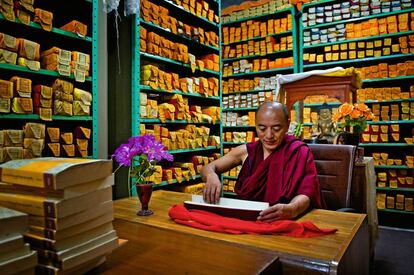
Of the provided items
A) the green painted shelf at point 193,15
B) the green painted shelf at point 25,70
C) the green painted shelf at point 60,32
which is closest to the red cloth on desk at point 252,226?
the green painted shelf at point 25,70

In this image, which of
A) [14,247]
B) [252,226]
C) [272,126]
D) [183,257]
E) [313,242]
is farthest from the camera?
[272,126]

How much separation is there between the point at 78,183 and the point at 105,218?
0.13 m

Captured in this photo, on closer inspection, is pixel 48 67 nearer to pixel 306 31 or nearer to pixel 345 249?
pixel 345 249

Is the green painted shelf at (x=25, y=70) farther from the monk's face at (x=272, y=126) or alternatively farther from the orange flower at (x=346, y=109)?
the orange flower at (x=346, y=109)

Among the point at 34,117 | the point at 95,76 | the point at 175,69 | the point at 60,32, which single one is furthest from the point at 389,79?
the point at 34,117

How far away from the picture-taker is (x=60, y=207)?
2.03 feet

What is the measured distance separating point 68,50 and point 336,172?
212 cm

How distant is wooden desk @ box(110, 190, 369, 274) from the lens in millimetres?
837

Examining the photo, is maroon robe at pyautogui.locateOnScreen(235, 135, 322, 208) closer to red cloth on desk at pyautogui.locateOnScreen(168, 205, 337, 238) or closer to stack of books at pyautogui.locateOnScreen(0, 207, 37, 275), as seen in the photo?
red cloth on desk at pyautogui.locateOnScreen(168, 205, 337, 238)

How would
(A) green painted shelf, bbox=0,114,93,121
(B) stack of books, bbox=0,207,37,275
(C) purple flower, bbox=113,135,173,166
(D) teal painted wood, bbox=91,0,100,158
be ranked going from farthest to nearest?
1. (D) teal painted wood, bbox=91,0,100,158
2. (A) green painted shelf, bbox=0,114,93,121
3. (C) purple flower, bbox=113,135,173,166
4. (B) stack of books, bbox=0,207,37,275

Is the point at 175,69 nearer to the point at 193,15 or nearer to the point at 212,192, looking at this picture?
the point at 193,15

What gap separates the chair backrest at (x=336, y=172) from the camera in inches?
76.8

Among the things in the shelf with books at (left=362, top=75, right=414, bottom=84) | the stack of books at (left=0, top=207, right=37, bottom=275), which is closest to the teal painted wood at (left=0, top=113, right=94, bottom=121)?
the stack of books at (left=0, top=207, right=37, bottom=275)

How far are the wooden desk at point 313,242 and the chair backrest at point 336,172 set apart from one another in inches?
24.7
